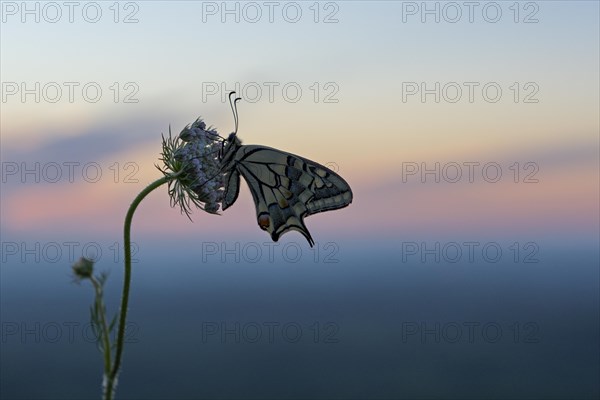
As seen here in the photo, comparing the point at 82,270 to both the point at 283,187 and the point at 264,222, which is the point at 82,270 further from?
the point at 283,187

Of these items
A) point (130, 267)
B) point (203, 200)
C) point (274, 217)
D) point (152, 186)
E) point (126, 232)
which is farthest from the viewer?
point (274, 217)

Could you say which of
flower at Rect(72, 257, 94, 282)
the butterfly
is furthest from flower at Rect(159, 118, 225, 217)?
flower at Rect(72, 257, 94, 282)

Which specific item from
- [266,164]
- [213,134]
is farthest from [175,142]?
[266,164]

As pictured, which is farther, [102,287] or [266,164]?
[266,164]

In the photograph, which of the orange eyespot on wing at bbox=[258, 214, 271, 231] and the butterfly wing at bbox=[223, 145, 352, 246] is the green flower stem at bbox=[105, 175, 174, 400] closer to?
the butterfly wing at bbox=[223, 145, 352, 246]

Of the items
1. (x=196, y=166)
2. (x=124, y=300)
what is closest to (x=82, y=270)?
(x=124, y=300)

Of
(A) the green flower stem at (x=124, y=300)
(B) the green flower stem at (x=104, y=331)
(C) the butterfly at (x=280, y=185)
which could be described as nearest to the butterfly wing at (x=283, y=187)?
(C) the butterfly at (x=280, y=185)

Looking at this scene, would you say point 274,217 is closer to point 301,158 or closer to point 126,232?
point 301,158
